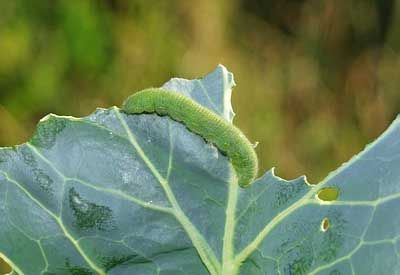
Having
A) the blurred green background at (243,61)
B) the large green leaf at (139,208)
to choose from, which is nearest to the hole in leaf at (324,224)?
the large green leaf at (139,208)

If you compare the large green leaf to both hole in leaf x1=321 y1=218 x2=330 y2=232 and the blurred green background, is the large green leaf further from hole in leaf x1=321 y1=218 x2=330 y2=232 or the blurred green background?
the blurred green background

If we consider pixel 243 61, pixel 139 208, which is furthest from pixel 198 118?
pixel 243 61

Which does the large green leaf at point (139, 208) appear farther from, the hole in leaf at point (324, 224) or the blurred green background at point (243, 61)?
the blurred green background at point (243, 61)

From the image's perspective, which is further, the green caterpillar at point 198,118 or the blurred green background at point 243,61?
the blurred green background at point 243,61

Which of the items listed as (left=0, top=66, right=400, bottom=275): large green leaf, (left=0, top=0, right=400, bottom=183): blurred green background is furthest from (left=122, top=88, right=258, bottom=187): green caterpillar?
(left=0, top=0, right=400, bottom=183): blurred green background

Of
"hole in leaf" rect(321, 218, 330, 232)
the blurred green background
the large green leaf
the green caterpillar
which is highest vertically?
the blurred green background
